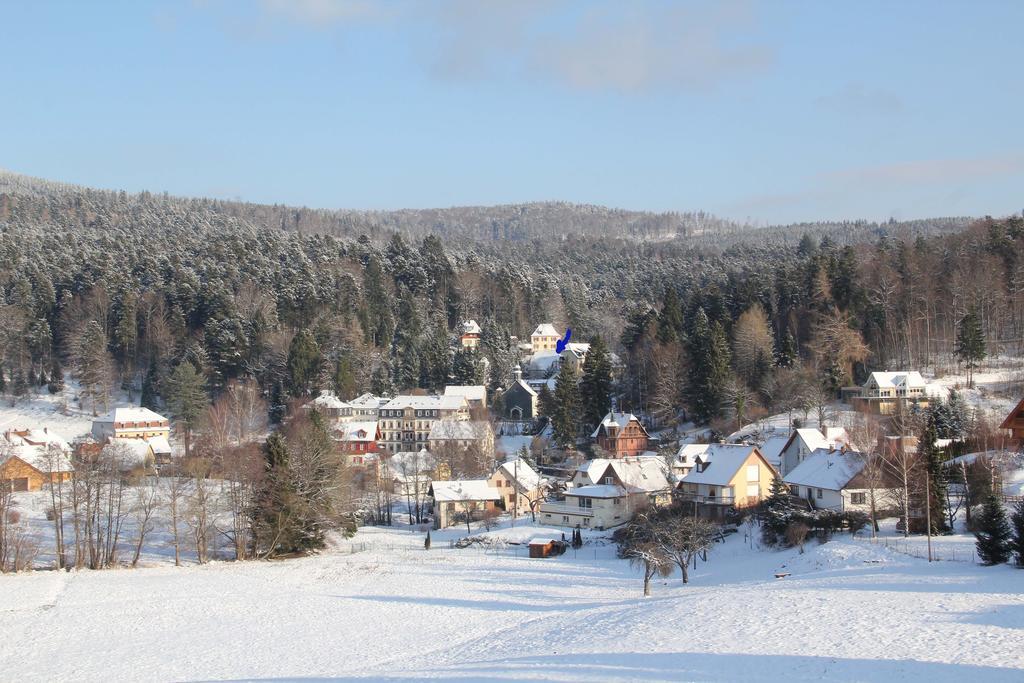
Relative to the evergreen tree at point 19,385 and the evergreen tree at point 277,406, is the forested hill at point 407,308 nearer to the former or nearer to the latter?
the evergreen tree at point 19,385

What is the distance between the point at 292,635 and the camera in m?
27.0

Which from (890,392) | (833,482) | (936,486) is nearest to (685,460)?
(890,392)

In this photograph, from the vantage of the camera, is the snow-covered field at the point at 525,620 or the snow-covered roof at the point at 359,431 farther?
the snow-covered roof at the point at 359,431

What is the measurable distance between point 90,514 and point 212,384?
4170 cm

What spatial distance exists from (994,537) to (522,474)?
29714mm

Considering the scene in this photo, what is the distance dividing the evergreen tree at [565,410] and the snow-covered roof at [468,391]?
10726 mm

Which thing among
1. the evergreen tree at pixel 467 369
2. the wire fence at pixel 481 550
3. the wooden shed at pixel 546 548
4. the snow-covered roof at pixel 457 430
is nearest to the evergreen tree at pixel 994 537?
the wire fence at pixel 481 550

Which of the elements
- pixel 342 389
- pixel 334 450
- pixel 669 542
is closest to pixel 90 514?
pixel 334 450

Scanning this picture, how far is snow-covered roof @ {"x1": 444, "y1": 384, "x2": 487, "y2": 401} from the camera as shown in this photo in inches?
3007

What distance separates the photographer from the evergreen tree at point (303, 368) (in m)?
76.8

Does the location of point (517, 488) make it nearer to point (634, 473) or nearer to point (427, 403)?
point (634, 473)

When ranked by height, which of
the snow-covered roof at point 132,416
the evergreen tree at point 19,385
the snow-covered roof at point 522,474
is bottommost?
the snow-covered roof at point 522,474

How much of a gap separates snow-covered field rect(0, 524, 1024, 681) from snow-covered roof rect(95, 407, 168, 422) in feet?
113

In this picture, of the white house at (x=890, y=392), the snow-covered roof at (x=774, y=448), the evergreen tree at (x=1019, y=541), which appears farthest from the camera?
the white house at (x=890, y=392)
